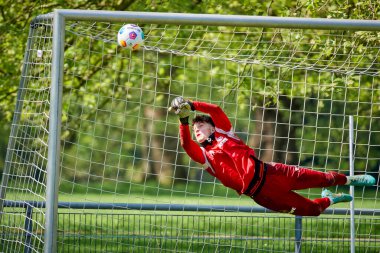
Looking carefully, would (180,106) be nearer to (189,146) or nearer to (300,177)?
(189,146)

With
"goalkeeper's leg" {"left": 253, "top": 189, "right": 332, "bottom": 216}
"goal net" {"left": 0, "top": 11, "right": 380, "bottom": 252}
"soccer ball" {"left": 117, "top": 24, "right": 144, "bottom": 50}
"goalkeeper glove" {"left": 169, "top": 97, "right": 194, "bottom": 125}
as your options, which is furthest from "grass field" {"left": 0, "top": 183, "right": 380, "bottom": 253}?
"soccer ball" {"left": 117, "top": 24, "right": 144, "bottom": 50}

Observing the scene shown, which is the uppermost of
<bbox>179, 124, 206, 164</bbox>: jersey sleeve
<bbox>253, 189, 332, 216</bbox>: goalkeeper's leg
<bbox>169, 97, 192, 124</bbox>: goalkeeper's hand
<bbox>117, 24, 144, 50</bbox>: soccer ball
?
<bbox>117, 24, 144, 50</bbox>: soccer ball

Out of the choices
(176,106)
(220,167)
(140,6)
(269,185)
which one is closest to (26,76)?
(176,106)

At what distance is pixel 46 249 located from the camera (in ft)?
19.0

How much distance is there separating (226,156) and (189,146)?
0.34 m

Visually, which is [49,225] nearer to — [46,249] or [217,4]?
[46,249]

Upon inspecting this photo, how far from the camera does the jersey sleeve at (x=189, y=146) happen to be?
682cm

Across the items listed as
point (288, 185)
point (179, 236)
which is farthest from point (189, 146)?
point (179, 236)

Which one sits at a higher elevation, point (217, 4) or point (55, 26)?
point (217, 4)

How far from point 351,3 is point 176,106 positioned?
3935mm

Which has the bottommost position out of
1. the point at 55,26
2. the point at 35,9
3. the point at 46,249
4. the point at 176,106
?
the point at 46,249

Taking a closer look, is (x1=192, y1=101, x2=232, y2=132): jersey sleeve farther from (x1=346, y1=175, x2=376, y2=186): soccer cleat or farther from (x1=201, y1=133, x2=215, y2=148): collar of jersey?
(x1=346, y1=175, x2=376, y2=186): soccer cleat

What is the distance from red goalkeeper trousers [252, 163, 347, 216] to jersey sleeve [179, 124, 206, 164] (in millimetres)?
612

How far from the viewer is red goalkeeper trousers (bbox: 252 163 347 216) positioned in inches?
Answer: 271
